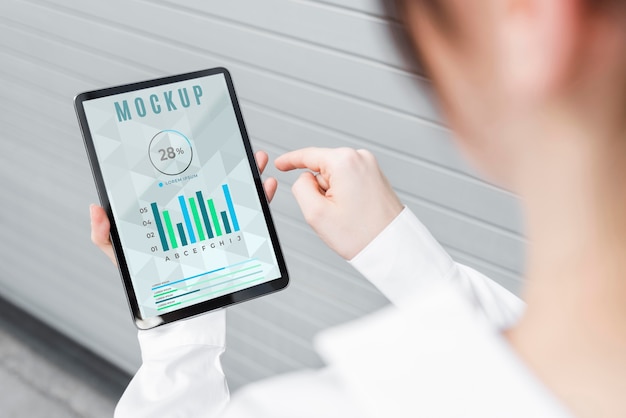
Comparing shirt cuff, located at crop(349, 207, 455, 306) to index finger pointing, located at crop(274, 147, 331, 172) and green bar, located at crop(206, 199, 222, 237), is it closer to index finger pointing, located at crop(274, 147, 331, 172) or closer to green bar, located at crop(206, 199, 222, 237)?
index finger pointing, located at crop(274, 147, 331, 172)

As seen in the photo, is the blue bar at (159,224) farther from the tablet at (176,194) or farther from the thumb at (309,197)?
the thumb at (309,197)

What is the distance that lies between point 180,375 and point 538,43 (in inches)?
28.2

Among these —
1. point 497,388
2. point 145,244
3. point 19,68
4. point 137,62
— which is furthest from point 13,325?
point 497,388

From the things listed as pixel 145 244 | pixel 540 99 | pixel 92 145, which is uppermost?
pixel 540 99

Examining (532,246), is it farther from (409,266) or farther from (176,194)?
(176,194)

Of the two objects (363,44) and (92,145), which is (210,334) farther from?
(363,44)

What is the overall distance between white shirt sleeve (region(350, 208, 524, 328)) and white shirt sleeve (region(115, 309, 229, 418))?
0.28 metres

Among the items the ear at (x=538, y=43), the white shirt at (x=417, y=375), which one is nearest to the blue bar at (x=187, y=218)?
the white shirt at (x=417, y=375)

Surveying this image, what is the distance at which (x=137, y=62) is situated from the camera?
138 cm

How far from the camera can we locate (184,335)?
93 centimetres

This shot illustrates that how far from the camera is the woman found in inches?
12.8

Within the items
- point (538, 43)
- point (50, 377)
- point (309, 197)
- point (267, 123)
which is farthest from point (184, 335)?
point (50, 377)

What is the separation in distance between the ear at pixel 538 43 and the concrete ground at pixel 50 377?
2.13 meters

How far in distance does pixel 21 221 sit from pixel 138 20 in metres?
1.18
